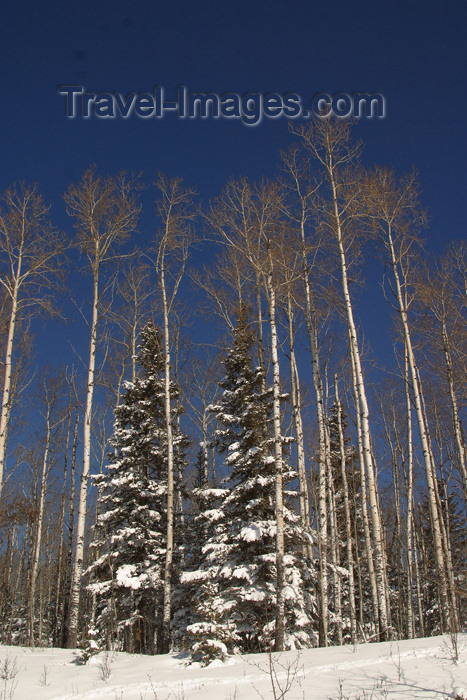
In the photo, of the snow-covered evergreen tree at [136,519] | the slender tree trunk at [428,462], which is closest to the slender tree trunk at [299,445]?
the slender tree trunk at [428,462]

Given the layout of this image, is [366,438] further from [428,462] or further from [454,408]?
[454,408]

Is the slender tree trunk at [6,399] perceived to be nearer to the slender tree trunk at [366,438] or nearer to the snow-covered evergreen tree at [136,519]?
the snow-covered evergreen tree at [136,519]

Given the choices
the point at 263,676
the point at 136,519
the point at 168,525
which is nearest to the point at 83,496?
the point at 168,525

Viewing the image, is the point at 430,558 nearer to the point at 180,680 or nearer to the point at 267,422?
the point at 267,422

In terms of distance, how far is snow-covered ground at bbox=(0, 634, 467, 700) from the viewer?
6.27 metres

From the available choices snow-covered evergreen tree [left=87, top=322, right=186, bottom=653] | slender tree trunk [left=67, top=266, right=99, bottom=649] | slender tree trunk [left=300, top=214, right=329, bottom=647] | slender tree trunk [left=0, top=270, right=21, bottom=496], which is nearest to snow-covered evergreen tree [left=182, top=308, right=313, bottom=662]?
slender tree trunk [left=300, top=214, right=329, bottom=647]

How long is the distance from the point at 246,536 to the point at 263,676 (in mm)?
4882

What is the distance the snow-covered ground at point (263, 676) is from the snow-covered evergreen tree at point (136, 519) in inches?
198

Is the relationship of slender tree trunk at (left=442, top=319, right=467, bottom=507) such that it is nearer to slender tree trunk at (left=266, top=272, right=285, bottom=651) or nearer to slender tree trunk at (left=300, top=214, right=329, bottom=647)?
slender tree trunk at (left=300, top=214, right=329, bottom=647)

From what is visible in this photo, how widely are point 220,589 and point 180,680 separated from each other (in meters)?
5.32

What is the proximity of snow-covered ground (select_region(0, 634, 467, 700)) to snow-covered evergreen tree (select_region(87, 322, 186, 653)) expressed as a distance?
5019 millimetres

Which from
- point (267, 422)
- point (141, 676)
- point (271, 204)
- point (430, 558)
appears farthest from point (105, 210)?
point (430, 558)

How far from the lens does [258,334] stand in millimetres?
16688

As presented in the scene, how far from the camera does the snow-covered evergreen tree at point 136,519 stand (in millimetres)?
15188
